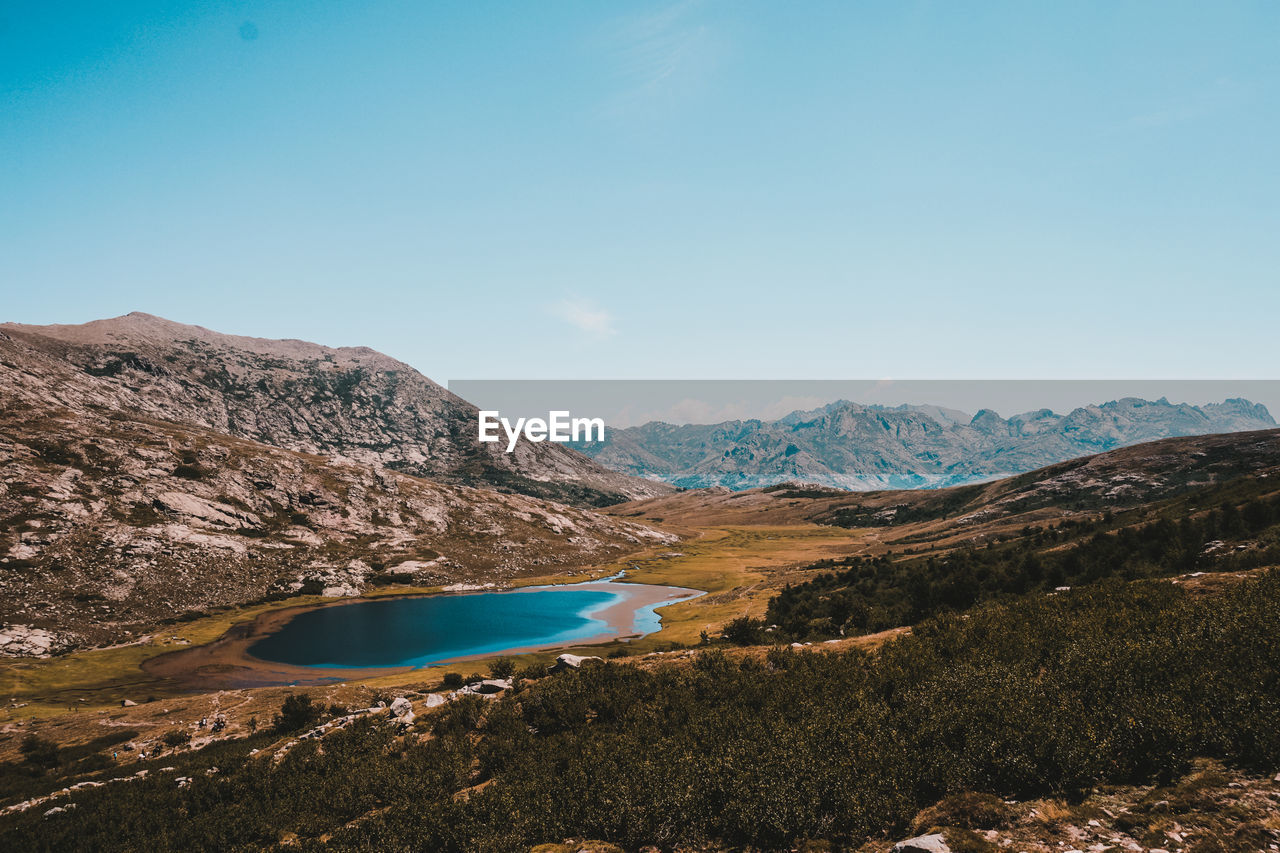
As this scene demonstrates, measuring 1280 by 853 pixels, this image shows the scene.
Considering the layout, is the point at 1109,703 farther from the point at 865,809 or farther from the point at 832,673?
the point at 832,673

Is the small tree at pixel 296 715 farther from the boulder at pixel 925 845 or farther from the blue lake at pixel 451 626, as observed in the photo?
the boulder at pixel 925 845

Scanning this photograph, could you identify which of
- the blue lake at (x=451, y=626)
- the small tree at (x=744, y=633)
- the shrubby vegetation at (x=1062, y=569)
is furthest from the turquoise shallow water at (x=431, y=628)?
the small tree at (x=744, y=633)

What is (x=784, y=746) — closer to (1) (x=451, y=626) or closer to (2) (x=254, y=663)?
(2) (x=254, y=663)

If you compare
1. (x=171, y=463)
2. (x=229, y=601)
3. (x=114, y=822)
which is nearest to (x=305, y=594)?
(x=229, y=601)

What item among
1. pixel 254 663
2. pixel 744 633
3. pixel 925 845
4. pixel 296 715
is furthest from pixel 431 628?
pixel 925 845

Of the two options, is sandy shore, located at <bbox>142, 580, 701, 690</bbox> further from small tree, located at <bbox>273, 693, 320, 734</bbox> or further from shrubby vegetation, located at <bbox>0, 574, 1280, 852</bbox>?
shrubby vegetation, located at <bbox>0, 574, 1280, 852</bbox>
